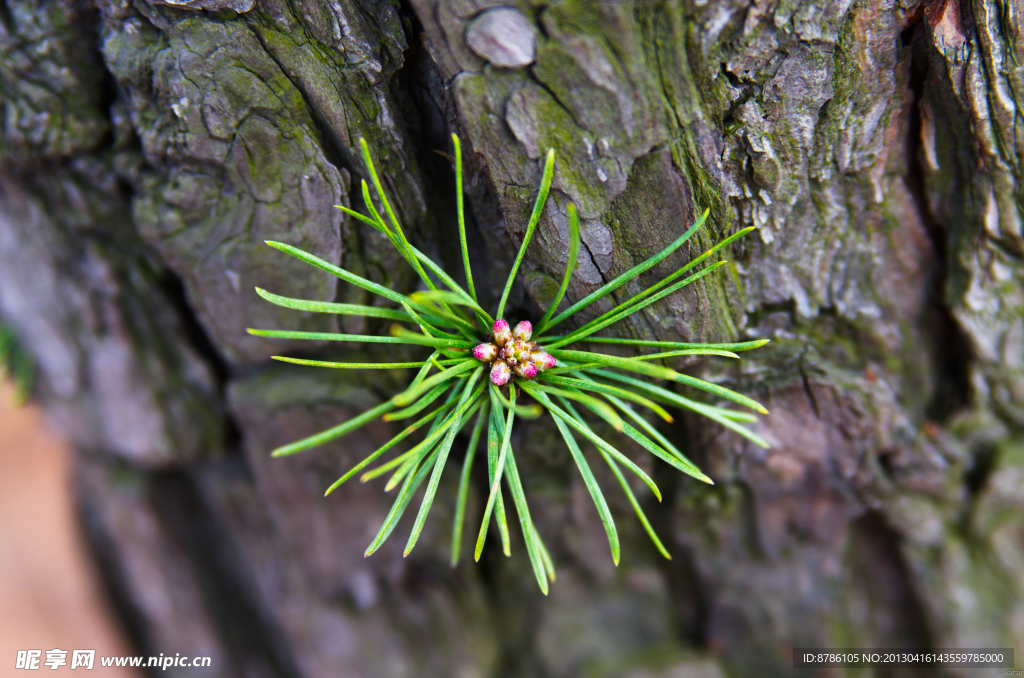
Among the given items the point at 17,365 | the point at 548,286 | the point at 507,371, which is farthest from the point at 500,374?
the point at 17,365

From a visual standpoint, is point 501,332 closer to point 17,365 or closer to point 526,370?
point 526,370

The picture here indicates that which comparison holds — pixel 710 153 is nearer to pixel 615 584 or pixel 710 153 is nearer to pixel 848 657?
pixel 615 584

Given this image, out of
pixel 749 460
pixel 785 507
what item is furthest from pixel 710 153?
pixel 785 507

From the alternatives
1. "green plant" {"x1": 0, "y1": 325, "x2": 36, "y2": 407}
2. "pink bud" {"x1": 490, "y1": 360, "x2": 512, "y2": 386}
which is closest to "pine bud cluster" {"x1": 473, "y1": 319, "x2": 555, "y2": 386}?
"pink bud" {"x1": 490, "y1": 360, "x2": 512, "y2": 386}

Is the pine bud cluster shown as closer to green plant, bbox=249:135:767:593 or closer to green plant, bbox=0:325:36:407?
green plant, bbox=249:135:767:593

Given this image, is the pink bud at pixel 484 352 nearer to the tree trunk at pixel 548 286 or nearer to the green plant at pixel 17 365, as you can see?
the tree trunk at pixel 548 286

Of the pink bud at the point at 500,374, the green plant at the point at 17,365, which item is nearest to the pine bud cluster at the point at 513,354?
the pink bud at the point at 500,374
